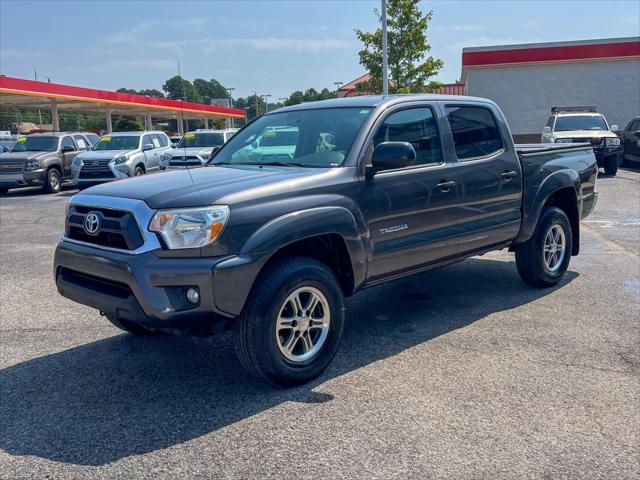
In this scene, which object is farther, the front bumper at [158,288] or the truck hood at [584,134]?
the truck hood at [584,134]

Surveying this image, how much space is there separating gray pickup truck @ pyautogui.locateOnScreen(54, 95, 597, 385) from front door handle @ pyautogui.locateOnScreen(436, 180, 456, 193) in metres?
0.01

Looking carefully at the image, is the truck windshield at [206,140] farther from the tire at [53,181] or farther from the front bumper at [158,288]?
the front bumper at [158,288]

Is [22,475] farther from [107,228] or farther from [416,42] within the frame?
[416,42]

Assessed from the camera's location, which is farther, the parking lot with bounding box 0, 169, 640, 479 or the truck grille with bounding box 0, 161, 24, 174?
the truck grille with bounding box 0, 161, 24, 174

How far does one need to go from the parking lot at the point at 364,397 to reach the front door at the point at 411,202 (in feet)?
2.31

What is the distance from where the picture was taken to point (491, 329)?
17.8 ft

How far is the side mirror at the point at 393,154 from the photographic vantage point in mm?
4567

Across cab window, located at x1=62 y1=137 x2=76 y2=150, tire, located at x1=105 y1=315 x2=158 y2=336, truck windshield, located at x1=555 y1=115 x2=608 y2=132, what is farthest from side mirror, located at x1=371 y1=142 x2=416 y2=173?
cab window, located at x1=62 y1=137 x2=76 y2=150

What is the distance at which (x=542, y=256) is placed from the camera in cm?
661

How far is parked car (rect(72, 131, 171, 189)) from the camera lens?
17.5 meters

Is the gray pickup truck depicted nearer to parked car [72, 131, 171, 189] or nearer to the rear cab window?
the rear cab window

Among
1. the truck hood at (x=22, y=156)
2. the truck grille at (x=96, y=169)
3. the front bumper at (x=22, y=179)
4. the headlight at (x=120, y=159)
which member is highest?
the truck hood at (x=22, y=156)

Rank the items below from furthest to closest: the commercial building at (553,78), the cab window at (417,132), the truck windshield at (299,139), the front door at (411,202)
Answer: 1. the commercial building at (553,78)
2. the cab window at (417,132)
3. the truck windshield at (299,139)
4. the front door at (411,202)

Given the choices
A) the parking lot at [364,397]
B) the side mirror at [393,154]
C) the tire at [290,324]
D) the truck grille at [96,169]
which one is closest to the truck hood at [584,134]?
the truck grille at [96,169]
